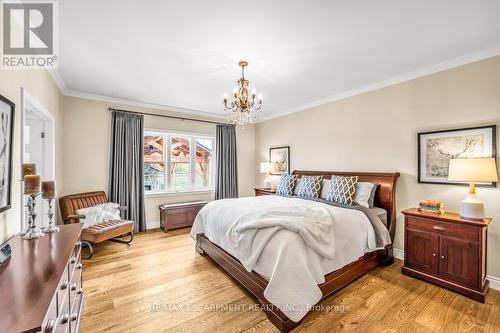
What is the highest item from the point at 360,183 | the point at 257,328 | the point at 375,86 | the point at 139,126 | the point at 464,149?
the point at 375,86

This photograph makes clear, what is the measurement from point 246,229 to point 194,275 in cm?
107

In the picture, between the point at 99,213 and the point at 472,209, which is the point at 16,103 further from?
the point at 472,209

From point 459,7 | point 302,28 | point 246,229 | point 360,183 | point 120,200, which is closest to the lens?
point 459,7

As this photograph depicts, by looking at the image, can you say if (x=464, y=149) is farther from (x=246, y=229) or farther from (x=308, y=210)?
(x=246, y=229)

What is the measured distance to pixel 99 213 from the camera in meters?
3.61

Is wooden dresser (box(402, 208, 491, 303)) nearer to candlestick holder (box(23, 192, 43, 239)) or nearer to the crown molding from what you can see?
the crown molding

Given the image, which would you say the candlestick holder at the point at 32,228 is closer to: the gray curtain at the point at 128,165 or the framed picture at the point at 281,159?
the gray curtain at the point at 128,165

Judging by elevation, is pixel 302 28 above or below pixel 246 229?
above

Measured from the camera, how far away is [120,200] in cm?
422

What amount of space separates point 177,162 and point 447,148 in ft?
15.5

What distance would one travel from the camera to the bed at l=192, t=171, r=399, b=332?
1.98 metres

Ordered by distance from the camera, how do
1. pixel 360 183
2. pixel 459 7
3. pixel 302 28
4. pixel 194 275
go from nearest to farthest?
pixel 459 7, pixel 302 28, pixel 194 275, pixel 360 183

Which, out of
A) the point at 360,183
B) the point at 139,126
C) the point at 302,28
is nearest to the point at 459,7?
the point at 302,28

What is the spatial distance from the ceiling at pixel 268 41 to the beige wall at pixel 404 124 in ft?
0.75
